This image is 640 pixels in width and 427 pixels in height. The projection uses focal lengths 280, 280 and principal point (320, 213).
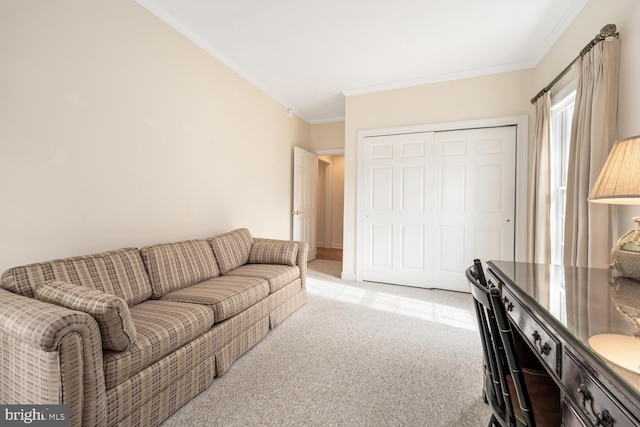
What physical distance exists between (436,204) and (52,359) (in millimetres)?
3699

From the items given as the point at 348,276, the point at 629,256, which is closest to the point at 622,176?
the point at 629,256

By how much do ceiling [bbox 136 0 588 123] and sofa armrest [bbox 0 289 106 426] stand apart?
97.9 inches

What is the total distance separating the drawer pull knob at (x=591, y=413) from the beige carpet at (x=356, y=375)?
0.99 metres

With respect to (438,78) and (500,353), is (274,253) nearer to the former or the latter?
(500,353)

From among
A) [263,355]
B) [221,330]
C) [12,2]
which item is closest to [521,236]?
[263,355]

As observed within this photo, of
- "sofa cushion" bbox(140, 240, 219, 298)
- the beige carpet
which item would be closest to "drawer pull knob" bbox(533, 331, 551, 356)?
the beige carpet

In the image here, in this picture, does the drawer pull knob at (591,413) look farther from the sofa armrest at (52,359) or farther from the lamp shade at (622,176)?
the sofa armrest at (52,359)

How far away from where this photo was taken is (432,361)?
203cm

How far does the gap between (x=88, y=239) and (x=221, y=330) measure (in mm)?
1157

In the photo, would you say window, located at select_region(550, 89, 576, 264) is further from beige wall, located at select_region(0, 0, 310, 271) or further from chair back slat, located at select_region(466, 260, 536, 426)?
beige wall, located at select_region(0, 0, 310, 271)

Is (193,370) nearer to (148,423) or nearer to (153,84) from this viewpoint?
(148,423)

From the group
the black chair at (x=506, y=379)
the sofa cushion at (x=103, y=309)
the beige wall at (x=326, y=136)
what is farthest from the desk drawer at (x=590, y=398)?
the beige wall at (x=326, y=136)

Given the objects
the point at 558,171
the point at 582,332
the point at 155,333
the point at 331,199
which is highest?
the point at 558,171

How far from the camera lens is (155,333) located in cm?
144
